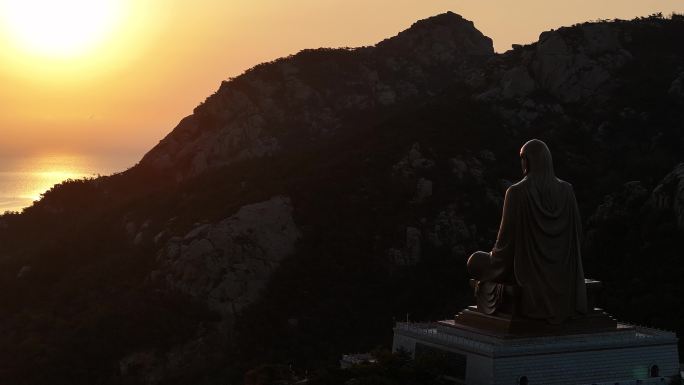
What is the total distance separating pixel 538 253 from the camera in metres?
36.4

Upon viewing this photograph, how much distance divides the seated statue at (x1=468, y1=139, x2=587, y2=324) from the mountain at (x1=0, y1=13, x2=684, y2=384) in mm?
14591

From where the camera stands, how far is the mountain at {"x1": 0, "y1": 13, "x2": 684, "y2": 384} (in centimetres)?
5891

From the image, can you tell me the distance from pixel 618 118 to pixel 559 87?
509 centimetres

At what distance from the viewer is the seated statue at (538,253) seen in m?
36.2

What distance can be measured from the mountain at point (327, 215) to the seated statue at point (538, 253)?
14.6 meters

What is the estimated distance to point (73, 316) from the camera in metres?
63.2

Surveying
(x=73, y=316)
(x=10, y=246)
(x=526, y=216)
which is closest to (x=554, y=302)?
(x=526, y=216)

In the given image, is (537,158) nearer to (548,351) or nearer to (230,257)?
(548,351)

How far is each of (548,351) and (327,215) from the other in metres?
34.5

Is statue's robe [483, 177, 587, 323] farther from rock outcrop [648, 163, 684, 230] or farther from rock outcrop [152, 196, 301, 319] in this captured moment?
rock outcrop [152, 196, 301, 319]

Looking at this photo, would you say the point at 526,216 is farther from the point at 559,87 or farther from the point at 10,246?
the point at 10,246

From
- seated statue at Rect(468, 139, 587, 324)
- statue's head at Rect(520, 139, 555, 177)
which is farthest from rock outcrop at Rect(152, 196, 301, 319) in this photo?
statue's head at Rect(520, 139, 555, 177)

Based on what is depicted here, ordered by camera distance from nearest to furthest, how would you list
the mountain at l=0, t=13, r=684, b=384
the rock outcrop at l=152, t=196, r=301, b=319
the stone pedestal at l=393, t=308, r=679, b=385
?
the stone pedestal at l=393, t=308, r=679, b=385
the mountain at l=0, t=13, r=684, b=384
the rock outcrop at l=152, t=196, r=301, b=319

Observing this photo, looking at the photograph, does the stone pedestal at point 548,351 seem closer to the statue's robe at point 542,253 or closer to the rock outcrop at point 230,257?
the statue's robe at point 542,253
